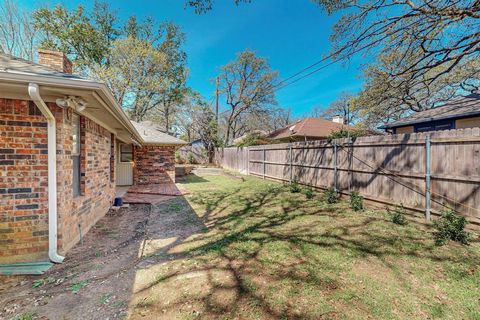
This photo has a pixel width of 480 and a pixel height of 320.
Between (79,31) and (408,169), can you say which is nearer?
(408,169)

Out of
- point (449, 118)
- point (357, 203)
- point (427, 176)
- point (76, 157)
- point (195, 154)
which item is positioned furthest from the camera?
point (195, 154)

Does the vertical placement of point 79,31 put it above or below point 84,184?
above

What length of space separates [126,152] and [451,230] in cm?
1233

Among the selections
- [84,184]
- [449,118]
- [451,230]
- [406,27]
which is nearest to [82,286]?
[84,184]

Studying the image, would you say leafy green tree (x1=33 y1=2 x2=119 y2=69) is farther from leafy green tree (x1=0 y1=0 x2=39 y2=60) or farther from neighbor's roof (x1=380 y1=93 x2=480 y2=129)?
neighbor's roof (x1=380 y1=93 x2=480 y2=129)

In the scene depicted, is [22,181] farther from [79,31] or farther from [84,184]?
[79,31]

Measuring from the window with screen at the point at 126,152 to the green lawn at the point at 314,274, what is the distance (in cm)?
885

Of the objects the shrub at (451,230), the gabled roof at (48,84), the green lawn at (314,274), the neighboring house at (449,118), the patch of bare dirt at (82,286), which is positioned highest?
the neighboring house at (449,118)

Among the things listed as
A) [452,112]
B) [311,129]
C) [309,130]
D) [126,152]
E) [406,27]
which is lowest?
[126,152]

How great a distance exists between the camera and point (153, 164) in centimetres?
1222

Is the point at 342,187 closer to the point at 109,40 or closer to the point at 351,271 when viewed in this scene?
the point at 351,271

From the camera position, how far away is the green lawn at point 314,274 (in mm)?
2236

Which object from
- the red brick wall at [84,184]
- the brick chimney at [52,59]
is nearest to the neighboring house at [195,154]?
Result: the red brick wall at [84,184]

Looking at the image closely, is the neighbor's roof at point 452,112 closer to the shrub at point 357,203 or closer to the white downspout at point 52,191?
the shrub at point 357,203
